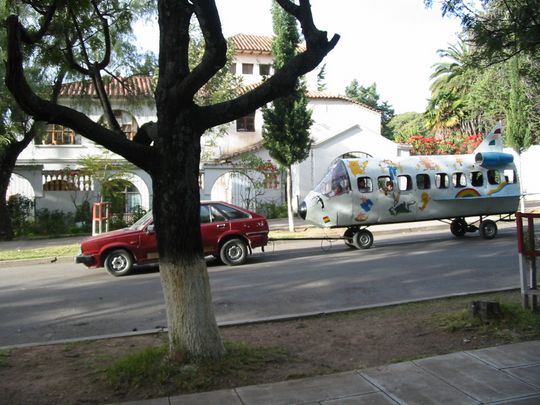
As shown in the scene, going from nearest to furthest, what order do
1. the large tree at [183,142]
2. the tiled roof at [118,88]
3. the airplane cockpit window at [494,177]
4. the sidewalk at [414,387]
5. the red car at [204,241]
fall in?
the sidewalk at [414,387] < the large tree at [183,142] < the red car at [204,241] < the tiled roof at [118,88] < the airplane cockpit window at [494,177]

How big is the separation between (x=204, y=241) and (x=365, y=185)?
4979mm

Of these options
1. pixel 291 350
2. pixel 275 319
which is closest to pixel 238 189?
pixel 275 319

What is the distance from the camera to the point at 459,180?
15781mm

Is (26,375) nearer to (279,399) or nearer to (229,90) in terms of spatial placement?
(279,399)

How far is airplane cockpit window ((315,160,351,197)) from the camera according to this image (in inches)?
579

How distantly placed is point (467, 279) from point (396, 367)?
5.09 meters

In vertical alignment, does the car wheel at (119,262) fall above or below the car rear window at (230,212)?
below

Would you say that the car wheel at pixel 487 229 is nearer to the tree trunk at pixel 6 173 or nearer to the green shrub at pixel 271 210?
the green shrub at pixel 271 210

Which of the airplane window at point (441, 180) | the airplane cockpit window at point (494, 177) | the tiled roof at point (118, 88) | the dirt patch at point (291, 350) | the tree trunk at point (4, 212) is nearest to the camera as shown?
→ the dirt patch at point (291, 350)

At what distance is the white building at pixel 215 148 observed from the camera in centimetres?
2325

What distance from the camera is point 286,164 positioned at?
66.7 ft

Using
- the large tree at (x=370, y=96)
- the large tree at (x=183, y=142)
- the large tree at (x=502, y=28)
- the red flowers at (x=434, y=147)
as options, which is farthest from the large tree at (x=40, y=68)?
the large tree at (x=370, y=96)

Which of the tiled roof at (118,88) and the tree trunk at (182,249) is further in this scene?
the tiled roof at (118,88)

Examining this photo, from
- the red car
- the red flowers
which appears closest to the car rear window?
the red car
